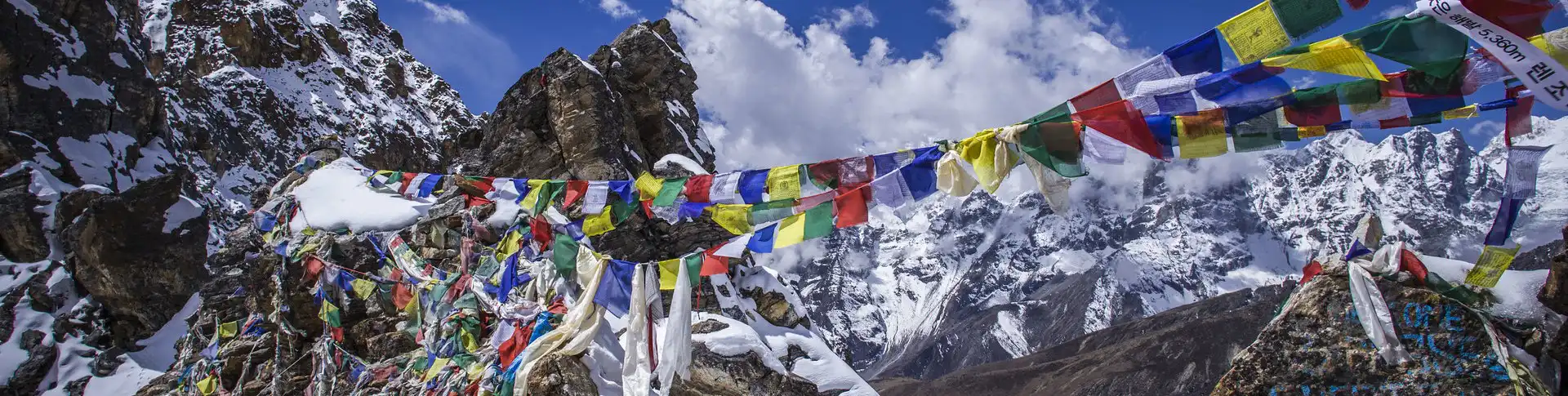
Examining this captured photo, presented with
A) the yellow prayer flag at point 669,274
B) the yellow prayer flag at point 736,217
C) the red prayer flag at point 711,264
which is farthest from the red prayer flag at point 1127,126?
the yellow prayer flag at point 669,274

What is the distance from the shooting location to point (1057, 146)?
5672 mm

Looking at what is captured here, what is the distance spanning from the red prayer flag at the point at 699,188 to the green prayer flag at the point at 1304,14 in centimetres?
506

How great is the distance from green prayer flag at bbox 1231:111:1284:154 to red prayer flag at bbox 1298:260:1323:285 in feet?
9.11

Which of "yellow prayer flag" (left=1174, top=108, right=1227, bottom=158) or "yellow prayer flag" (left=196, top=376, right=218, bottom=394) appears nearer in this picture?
"yellow prayer flag" (left=1174, top=108, right=1227, bottom=158)

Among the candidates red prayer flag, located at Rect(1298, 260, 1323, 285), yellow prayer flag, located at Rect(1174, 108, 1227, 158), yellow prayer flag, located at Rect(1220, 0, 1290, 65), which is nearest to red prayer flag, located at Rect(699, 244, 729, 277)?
yellow prayer flag, located at Rect(1174, 108, 1227, 158)

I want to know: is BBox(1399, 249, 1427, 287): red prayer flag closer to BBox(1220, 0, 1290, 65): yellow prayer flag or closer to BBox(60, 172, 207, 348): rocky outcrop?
BBox(1220, 0, 1290, 65): yellow prayer flag

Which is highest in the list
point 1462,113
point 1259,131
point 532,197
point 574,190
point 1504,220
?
point 532,197

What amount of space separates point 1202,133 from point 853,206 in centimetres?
268

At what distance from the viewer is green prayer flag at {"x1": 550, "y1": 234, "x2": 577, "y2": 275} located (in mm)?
9008

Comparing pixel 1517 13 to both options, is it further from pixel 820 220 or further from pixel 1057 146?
pixel 820 220

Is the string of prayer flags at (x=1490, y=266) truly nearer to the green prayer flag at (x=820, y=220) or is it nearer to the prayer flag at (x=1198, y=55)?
the prayer flag at (x=1198, y=55)

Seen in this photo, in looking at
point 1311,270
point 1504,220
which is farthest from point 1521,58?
point 1311,270

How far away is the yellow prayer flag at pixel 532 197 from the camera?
10807 millimetres

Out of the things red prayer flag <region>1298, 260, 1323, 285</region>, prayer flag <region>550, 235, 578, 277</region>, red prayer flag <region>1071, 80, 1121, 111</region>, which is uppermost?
prayer flag <region>550, 235, 578, 277</region>
